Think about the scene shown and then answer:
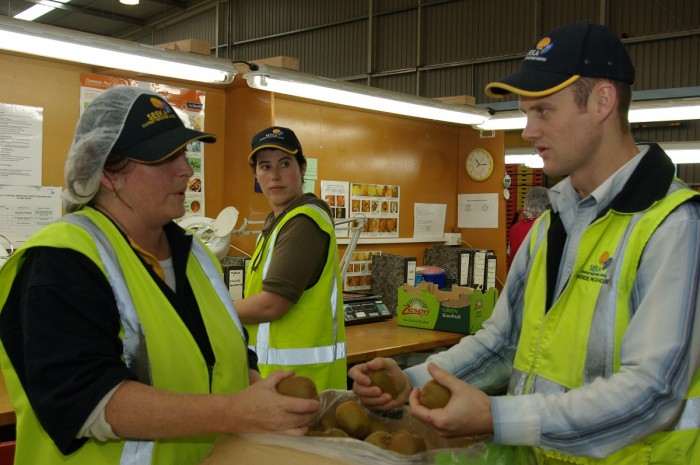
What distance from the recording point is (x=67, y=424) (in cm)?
132

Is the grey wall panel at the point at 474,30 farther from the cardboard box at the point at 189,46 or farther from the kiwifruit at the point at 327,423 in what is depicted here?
the kiwifruit at the point at 327,423

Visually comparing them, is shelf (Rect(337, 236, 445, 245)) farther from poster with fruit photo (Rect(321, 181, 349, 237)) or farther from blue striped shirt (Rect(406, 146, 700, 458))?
blue striped shirt (Rect(406, 146, 700, 458))

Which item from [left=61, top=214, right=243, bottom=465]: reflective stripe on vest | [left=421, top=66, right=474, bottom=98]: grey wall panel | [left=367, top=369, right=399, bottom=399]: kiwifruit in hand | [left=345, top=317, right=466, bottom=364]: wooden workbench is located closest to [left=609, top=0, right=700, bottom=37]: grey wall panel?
[left=421, top=66, right=474, bottom=98]: grey wall panel

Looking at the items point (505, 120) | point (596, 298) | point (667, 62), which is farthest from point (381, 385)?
point (667, 62)

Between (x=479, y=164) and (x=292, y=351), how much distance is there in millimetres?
3277

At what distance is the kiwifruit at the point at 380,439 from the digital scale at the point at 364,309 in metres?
Result: 2.68

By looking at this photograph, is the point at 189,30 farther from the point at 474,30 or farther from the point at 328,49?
the point at 474,30

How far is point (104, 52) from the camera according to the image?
279 cm

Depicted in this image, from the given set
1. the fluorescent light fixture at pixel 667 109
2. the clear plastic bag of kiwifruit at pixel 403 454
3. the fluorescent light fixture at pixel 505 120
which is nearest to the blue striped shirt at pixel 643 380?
the clear plastic bag of kiwifruit at pixel 403 454

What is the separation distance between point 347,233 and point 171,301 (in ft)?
10.7

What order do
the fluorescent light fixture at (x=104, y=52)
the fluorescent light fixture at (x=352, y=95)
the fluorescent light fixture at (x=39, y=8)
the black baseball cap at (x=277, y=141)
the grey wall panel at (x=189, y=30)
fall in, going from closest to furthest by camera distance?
the fluorescent light fixture at (x=104, y=52), the black baseball cap at (x=277, y=141), the fluorescent light fixture at (x=352, y=95), the fluorescent light fixture at (x=39, y=8), the grey wall panel at (x=189, y=30)

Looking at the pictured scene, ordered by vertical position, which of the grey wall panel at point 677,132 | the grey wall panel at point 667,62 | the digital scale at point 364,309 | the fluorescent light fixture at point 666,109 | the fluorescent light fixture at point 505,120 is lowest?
the digital scale at point 364,309

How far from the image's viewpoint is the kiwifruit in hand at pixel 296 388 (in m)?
1.46

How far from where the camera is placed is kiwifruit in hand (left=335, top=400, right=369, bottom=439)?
159 cm
